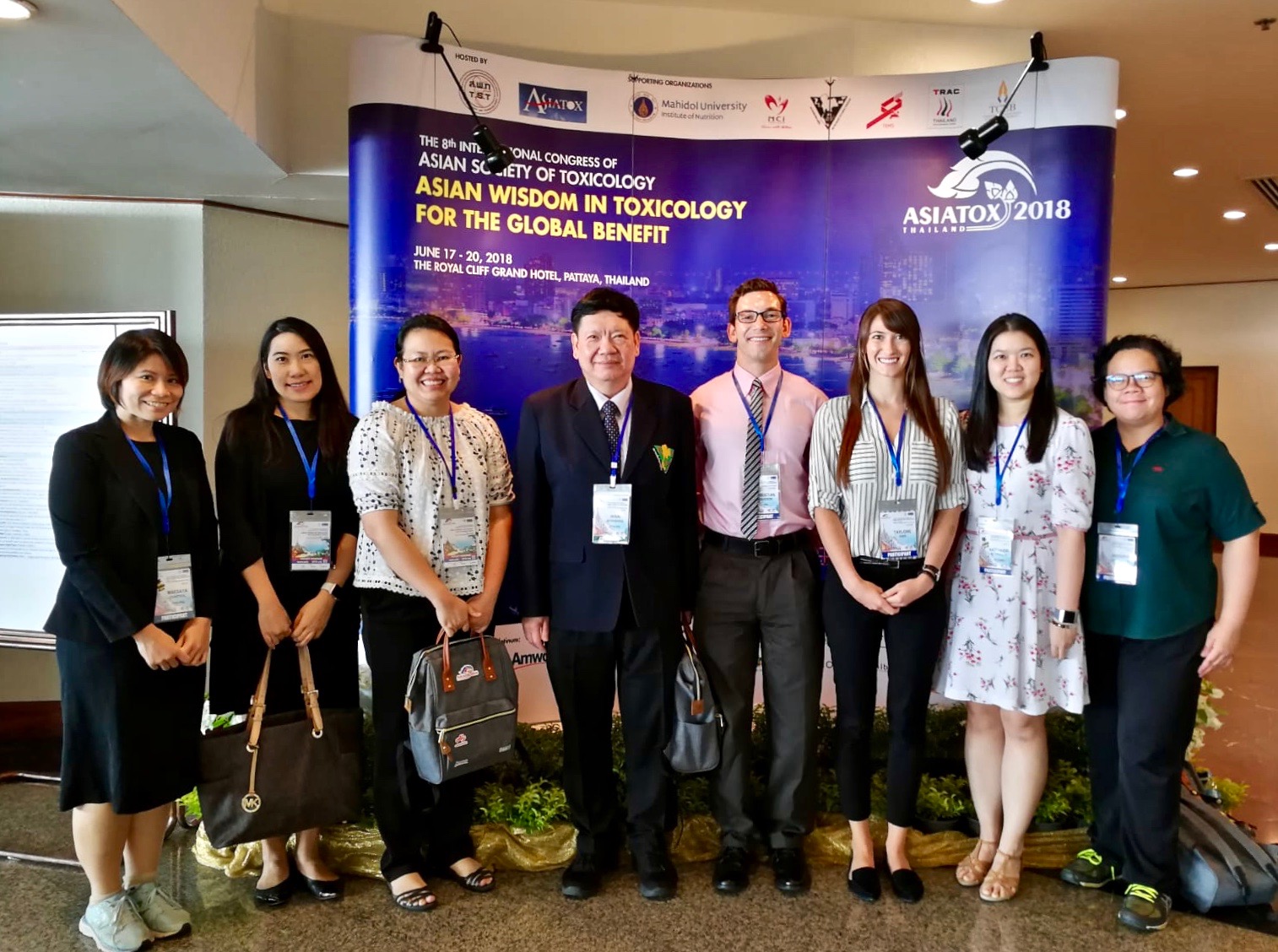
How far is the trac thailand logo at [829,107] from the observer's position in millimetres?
3598

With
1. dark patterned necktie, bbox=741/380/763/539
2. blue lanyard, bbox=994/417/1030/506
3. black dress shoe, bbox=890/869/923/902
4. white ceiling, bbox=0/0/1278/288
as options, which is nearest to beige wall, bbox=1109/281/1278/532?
white ceiling, bbox=0/0/1278/288

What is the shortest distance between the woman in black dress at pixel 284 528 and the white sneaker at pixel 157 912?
0.74 ft

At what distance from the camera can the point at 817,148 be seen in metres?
3.62

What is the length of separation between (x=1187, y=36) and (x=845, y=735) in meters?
3.61

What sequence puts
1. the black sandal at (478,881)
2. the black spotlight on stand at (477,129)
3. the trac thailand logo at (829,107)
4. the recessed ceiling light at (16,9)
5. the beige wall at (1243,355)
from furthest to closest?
the beige wall at (1243,355) < the trac thailand logo at (829,107) < the black spotlight on stand at (477,129) < the black sandal at (478,881) < the recessed ceiling light at (16,9)

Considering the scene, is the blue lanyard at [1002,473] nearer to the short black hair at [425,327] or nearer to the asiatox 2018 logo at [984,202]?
the asiatox 2018 logo at [984,202]

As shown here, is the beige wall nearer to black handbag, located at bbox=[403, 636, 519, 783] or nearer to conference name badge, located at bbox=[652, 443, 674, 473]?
conference name badge, located at bbox=[652, 443, 674, 473]

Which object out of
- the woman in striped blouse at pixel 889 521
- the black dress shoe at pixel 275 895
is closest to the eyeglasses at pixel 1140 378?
the woman in striped blouse at pixel 889 521

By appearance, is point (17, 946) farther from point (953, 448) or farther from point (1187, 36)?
point (1187, 36)

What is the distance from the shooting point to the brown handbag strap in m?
2.45

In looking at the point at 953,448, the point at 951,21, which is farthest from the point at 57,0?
the point at 951,21

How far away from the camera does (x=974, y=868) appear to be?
271 cm


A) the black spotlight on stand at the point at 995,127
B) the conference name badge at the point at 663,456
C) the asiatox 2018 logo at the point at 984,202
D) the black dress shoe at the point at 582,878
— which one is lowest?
the black dress shoe at the point at 582,878

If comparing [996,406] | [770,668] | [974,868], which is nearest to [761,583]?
[770,668]
